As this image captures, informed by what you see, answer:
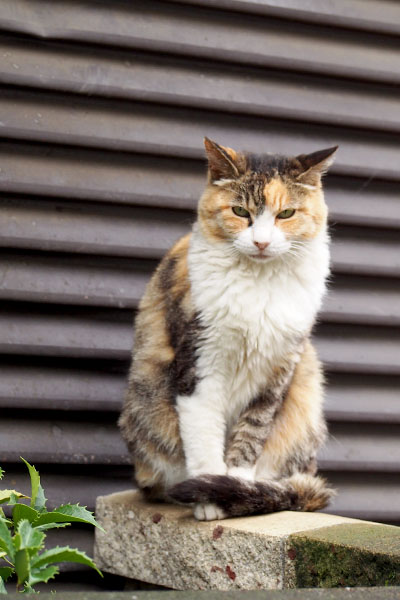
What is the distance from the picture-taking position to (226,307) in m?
2.60

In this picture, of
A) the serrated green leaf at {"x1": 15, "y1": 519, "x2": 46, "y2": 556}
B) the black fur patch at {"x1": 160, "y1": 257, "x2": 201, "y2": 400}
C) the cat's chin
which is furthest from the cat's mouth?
the serrated green leaf at {"x1": 15, "y1": 519, "x2": 46, "y2": 556}

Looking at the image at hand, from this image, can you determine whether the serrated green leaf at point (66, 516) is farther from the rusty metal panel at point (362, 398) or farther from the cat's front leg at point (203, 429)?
the rusty metal panel at point (362, 398)

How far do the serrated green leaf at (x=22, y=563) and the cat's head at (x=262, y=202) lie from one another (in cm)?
156

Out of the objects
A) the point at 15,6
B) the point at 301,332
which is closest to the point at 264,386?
the point at 301,332

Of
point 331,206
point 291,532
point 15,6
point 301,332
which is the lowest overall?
point 291,532

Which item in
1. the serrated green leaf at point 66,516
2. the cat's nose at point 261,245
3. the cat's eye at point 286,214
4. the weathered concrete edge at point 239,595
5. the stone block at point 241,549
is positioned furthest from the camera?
the cat's eye at point 286,214

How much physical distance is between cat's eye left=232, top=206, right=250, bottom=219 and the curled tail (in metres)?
0.96

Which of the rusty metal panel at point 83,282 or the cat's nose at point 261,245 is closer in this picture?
the cat's nose at point 261,245

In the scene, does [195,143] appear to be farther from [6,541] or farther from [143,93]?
[6,541]

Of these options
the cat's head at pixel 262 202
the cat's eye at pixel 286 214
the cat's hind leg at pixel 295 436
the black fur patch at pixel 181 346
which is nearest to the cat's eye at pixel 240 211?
the cat's head at pixel 262 202

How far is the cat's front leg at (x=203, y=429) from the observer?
2561 millimetres

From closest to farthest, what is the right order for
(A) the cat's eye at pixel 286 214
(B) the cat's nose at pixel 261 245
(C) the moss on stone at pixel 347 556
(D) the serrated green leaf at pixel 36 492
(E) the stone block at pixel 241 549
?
(D) the serrated green leaf at pixel 36 492 → (C) the moss on stone at pixel 347 556 → (E) the stone block at pixel 241 549 → (B) the cat's nose at pixel 261 245 → (A) the cat's eye at pixel 286 214

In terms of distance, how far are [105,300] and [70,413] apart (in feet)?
1.72

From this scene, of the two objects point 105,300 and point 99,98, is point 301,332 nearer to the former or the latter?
point 105,300
